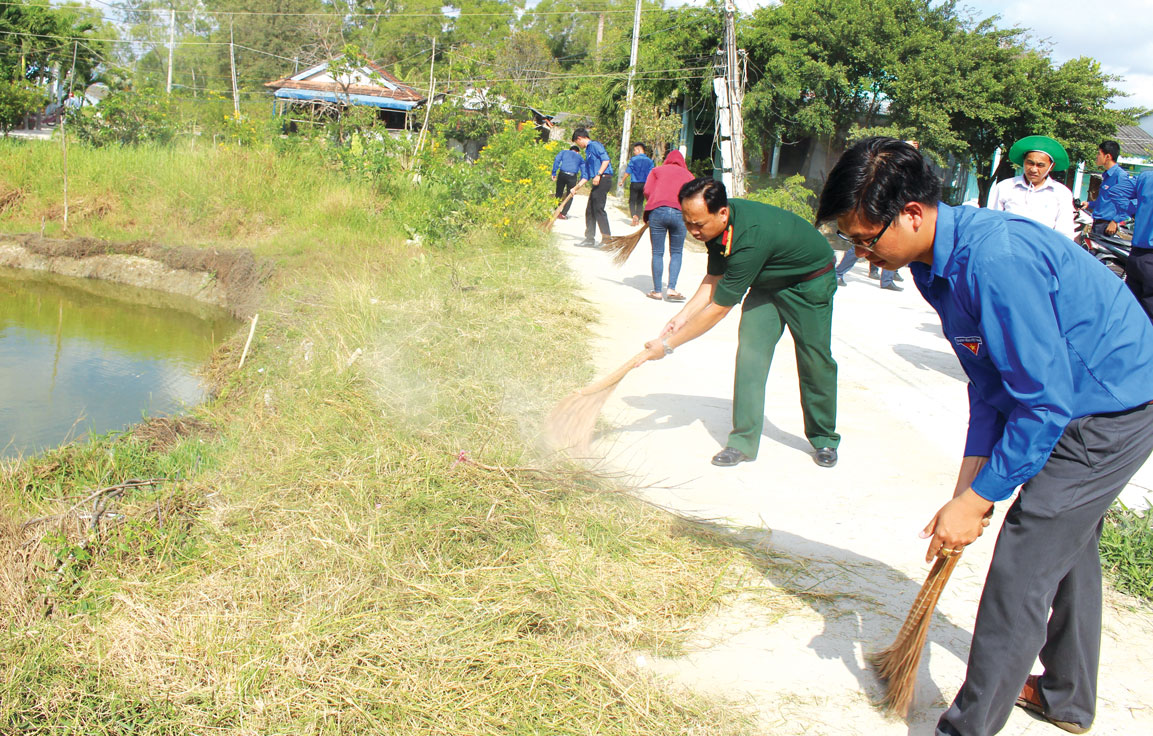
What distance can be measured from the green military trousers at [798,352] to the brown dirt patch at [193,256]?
23.6 feet

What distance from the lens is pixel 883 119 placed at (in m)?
16.5

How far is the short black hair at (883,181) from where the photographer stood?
2029 mm

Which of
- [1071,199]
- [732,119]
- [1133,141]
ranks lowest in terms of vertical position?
[1071,199]

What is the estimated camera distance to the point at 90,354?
8375 mm

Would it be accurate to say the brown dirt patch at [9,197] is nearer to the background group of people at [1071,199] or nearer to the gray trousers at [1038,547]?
the background group of people at [1071,199]

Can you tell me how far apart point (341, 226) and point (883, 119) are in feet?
35.9

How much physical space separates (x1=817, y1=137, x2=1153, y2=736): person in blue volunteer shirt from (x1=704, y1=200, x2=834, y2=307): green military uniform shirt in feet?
5.99

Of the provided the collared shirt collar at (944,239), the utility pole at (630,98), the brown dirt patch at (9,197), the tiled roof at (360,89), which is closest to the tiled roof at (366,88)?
the tiled roof at (360,89)

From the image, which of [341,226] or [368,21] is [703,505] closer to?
[341,226]

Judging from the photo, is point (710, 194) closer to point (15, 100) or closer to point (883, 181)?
point (883, 181)

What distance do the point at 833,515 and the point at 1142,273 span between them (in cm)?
297

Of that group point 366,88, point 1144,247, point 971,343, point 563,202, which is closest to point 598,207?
point 563,202

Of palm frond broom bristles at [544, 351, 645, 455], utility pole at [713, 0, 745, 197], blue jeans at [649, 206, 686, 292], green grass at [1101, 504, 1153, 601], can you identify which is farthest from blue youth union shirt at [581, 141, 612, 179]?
green grass at [1101, 504, 1153, 601]

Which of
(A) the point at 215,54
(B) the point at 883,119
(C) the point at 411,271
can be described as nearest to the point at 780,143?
(B) the point at 883,119
